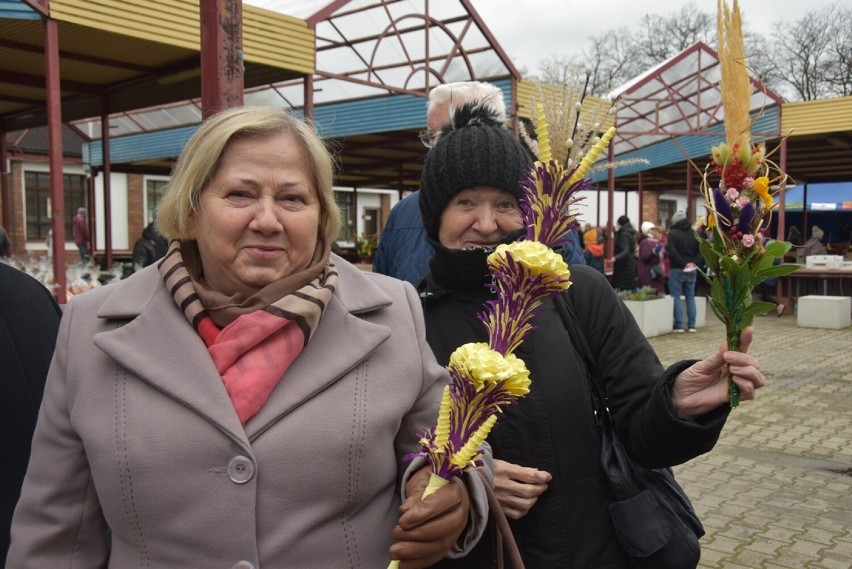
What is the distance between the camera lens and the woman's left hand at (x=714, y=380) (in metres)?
1.71

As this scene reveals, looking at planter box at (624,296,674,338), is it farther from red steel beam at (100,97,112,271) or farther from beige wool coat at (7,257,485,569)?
beige wool coat at (7,257,485,569)

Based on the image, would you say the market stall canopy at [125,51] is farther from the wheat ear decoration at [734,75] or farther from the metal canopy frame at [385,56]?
the wheat ear decoration at [734,75]

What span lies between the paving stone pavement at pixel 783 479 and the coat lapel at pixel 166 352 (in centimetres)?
348

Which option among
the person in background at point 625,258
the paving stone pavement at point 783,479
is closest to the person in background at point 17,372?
the paving stone pavement at point 783,479

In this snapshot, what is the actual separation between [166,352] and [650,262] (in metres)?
13.7

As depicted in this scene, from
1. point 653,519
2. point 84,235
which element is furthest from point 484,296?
point 84,235

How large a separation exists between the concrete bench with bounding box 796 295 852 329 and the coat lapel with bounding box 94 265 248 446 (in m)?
14.7

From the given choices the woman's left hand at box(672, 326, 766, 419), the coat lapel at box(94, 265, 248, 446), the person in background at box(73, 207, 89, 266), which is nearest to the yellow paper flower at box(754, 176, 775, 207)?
the woman's left hand at box(672, 326, 766, 419)

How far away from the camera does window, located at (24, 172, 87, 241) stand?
2720cm

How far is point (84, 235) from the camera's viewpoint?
24.9 meters

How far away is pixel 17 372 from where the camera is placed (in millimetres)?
1927

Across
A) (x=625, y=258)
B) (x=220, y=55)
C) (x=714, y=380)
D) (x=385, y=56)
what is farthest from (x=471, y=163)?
(x=625, y=258)

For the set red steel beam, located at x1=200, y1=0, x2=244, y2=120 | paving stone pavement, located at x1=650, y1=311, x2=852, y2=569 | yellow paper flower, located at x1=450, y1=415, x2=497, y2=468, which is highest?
red steel beam, located at x1=200, y1=0, x2=244, y2=120

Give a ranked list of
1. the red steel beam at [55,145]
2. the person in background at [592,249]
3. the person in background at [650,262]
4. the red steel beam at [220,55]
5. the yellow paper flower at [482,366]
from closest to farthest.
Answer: the yellow paper flower at [482,366]
the red steel beam at [220,55]
the red steel beam at [55,145]
the person in background at [650,262]
the person in background at [592,249]
